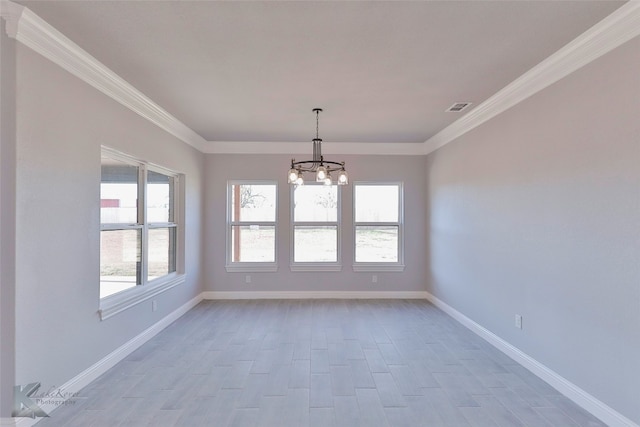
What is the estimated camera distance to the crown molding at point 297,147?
571 cm

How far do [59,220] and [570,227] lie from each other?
4065mm

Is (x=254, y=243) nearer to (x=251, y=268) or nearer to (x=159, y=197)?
(x=251, y=268)

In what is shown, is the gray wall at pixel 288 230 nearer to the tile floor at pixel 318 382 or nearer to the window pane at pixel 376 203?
the window pane at pixel 376 203

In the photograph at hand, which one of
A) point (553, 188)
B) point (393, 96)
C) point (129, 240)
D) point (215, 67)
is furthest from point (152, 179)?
point (553, 188)

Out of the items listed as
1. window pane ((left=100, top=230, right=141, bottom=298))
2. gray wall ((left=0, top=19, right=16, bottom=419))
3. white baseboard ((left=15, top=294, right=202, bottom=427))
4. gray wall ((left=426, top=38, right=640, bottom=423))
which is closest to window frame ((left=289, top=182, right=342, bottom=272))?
white baseboard ((left=15, top=294, right=202, bottom=427))

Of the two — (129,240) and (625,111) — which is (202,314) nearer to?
(129,240)

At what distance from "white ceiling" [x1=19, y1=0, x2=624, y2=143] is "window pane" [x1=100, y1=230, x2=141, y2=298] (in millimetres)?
1586

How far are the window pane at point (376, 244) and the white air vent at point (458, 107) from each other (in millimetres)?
2507

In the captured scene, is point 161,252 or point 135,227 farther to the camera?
point 161,252

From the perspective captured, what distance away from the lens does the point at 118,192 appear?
3.47 meters

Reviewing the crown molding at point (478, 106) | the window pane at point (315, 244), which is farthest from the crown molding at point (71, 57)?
the window pane at point (315, 244)

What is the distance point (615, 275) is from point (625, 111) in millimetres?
1116

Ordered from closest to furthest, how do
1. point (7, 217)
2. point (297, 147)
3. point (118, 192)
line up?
1. point (7, 217)
2. point (118, 192)
3. point (297, 147)

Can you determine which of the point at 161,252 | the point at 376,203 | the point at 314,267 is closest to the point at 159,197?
the point at 161,252
